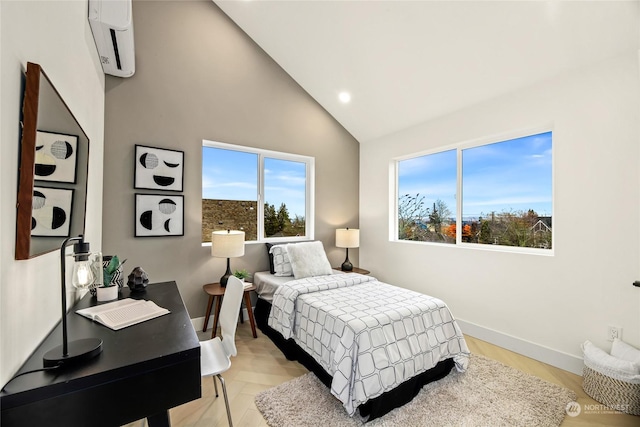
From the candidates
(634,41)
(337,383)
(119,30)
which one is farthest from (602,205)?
(119,30)

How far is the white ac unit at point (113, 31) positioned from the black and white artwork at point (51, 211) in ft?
4.23

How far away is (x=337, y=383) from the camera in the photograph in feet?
Result: 5.90

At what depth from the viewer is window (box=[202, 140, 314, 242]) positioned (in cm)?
338

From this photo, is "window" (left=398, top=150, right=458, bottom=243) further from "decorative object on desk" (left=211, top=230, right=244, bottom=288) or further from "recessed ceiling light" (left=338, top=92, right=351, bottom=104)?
"decorative object on desk" (left=211, top=230, right=244, bottom=288)

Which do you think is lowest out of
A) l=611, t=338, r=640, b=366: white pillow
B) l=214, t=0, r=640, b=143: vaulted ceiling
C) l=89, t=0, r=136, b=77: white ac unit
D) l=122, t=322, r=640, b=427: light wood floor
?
l=122, t=322, r=640, b=427: light wood floor

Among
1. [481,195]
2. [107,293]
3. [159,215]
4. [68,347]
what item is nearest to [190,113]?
[159,215]

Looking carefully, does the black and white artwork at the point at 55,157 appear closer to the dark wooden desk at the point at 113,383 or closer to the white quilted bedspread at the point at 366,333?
the dark wooden desk at the point at 113,383

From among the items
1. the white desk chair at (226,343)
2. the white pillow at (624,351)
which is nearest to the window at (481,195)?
the white pillow at (624,351)

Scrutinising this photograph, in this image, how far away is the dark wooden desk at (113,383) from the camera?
0.80 m

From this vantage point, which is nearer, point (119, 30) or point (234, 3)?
point (119, 30)

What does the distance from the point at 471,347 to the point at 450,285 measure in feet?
2.17

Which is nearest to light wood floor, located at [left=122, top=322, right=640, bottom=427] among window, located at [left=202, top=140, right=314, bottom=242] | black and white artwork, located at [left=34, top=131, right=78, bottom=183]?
window, located at [left=202, top=140, right=314, bottom=242]

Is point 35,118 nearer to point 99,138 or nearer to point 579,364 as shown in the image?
Answer: point 99,138

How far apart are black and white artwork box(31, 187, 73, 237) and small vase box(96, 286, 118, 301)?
59 centimetres
